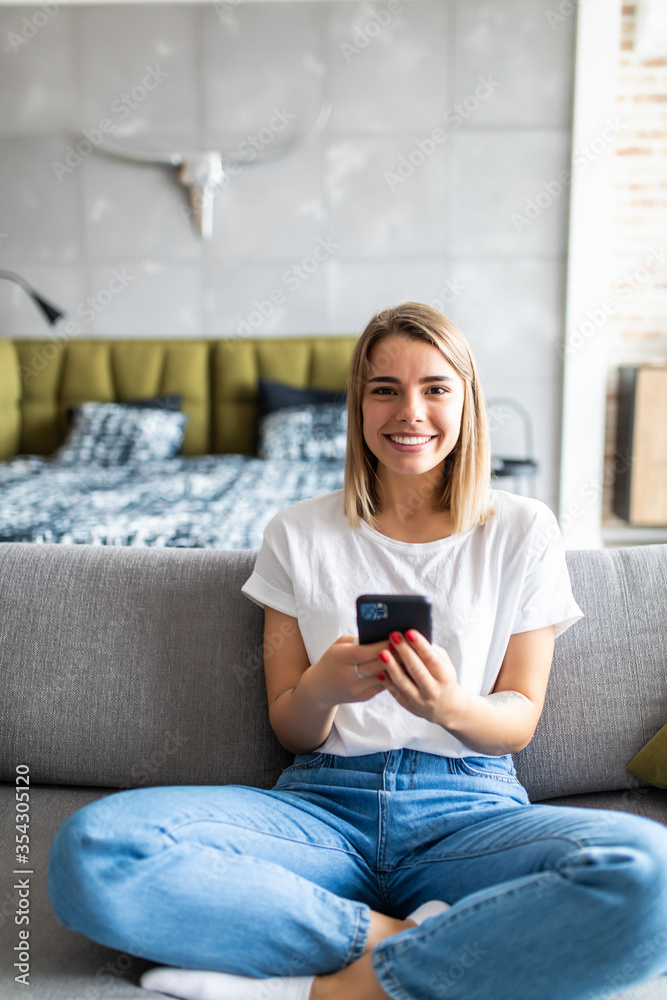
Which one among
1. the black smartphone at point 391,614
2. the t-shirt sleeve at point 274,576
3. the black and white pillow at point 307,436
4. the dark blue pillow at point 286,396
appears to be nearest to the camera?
the black smartphone at point 391,614

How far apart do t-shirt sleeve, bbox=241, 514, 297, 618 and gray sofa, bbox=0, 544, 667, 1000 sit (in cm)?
13

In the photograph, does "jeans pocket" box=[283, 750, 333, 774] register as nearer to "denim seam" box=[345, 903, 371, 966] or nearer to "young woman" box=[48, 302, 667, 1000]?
"young woman" box=[48, 302, 667, 1000]

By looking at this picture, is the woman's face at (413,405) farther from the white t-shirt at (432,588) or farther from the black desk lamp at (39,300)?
the black desk lamp at (39,300)

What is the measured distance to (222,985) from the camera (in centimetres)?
90

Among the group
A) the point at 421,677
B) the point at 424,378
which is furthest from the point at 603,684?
the point at 424,378

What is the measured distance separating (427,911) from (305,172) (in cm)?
364

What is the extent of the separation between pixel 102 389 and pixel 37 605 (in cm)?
271

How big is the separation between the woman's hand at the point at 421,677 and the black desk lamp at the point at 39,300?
9.82 feet

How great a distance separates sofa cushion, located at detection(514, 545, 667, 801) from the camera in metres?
1.26

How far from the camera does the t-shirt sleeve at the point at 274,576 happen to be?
119cm

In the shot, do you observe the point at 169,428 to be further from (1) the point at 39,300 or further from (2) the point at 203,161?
(2) the point at 203,161

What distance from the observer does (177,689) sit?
131 cm

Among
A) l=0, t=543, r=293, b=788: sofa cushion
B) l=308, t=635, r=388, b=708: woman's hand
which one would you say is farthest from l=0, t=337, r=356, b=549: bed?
l=308, t=635, r=388, b=708: woman's hand

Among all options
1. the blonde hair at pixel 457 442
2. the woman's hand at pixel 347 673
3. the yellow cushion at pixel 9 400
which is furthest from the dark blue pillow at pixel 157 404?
the woman's hand at pixel 347 673
